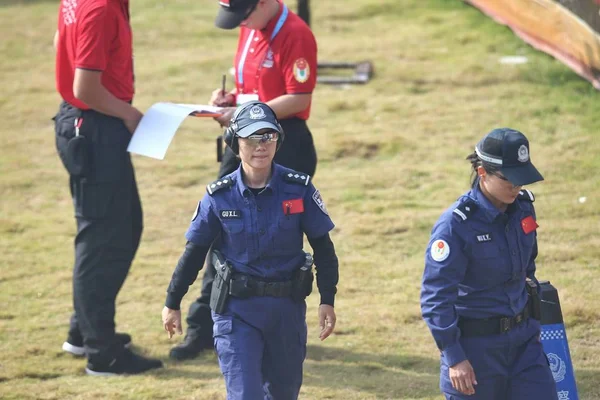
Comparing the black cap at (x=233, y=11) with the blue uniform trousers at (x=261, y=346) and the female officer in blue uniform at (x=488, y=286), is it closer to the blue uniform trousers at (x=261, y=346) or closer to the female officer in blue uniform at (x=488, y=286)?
the blue uniform trousers at (x=261, y=346)

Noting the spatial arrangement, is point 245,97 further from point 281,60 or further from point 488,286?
point 488,286

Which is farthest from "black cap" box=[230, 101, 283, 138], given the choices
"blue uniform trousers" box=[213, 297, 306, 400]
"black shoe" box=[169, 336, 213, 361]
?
"black shoe" box=[169, 336, 213, 361]

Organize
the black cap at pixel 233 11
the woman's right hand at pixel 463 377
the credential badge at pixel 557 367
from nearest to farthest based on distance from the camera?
the woman's right hand at pixel 463 377
the credential badge at pixel 557 367
the black cap at pixel 233 11

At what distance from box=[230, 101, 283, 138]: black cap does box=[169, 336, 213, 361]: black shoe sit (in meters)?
2.09

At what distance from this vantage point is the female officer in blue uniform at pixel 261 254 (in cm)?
461

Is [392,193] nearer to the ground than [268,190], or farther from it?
nearer to the ground

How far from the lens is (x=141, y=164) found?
33.1 feet

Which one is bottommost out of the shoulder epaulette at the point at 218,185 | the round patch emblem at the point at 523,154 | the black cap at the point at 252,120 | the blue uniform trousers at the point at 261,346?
the blue uniform trousers at the point at 261,346

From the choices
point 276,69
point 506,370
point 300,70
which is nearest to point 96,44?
Answer: point 276,69

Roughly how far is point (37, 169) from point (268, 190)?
5901 mm

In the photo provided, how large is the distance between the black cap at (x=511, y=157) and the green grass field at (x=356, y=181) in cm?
188

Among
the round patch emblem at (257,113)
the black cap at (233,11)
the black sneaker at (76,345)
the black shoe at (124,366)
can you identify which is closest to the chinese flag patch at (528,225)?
the round patch emblem at (257,113)

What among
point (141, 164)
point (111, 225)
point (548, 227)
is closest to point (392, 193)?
point (548, 227)

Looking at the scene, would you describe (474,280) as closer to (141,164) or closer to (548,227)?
(548,227)
